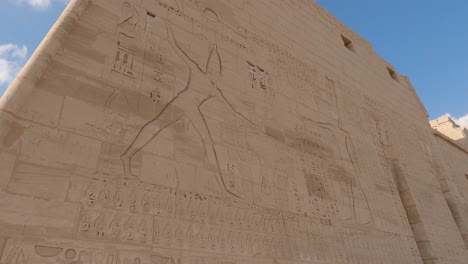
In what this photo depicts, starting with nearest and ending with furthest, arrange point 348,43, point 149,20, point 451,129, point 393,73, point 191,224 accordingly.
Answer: point 191,224 < point 149,20 < point 348,43 < point 393,73 < point 451,129

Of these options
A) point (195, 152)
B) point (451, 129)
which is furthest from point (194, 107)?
point (451, 129)

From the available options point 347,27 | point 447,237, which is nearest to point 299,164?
point 447,237

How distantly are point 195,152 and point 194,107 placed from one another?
42 centimetres

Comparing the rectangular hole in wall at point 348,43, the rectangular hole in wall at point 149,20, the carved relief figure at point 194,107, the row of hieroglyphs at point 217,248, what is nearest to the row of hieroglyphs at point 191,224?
the row of hieroglyphs at point 217,248

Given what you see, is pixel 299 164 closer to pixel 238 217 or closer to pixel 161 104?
pixel 238 217

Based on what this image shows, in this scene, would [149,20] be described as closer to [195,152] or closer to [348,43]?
[195,152]

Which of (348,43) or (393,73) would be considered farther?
(393,73)

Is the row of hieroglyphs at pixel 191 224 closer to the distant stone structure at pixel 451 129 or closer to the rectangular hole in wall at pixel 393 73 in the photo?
the rectangular hole in wall at pixel 393 73

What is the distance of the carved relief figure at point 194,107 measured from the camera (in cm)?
226

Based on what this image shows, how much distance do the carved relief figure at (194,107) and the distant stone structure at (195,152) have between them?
0.01 meters

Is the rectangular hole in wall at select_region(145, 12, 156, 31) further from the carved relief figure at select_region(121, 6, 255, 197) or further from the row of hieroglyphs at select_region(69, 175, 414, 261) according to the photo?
the row of hieroglyphs at select_region(69, 175, 414, 261)

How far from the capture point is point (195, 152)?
2.50m

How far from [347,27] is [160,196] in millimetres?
5648

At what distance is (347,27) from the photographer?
21.2 feet
